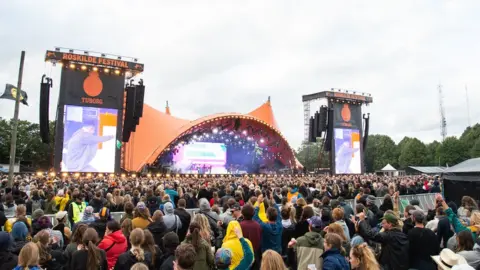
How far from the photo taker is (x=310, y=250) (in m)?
3.82

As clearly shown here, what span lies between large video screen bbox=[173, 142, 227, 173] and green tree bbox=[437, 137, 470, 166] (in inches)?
1593

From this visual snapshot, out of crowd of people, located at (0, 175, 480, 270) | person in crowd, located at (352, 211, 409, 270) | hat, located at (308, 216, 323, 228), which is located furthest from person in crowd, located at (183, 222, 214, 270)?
person in crowd, located at (352, 211, 409, 270)

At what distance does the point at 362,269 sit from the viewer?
9.99 ft

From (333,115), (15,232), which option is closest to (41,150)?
(333,115)

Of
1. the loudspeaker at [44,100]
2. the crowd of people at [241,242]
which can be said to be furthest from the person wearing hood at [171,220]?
the loudspeaker at [44,100]

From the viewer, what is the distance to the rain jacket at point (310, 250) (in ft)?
12.4

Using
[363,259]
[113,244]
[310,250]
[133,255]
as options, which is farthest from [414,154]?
[133,255]

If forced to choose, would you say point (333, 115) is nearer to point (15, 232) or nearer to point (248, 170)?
point (248, 170)

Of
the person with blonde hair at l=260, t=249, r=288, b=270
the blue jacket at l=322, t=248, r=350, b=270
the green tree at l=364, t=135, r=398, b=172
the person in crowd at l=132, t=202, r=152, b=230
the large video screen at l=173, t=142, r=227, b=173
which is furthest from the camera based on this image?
the green tree at l=364, t=135, r=398, b=172

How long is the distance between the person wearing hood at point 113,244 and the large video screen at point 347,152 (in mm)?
34375

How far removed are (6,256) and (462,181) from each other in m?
13.3

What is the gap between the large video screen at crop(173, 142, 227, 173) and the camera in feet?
125

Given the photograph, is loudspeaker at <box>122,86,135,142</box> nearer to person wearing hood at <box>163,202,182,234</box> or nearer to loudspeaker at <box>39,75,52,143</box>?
loudspeaker at <box>39,75,52,143</box>

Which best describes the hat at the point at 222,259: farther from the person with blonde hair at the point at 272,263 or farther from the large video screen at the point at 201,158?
the large video screen at the point at 201,158
